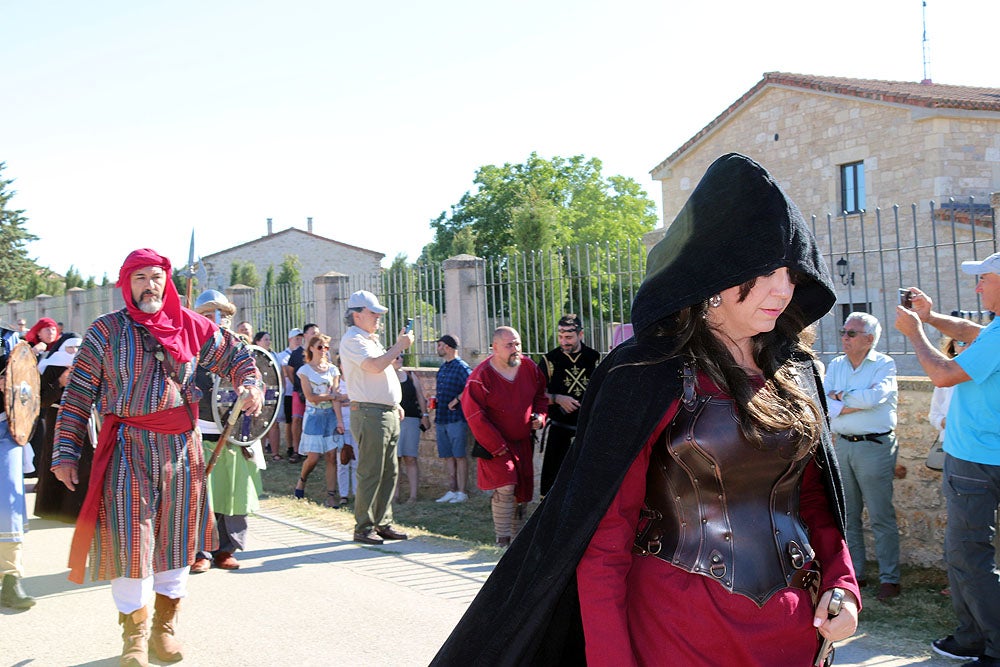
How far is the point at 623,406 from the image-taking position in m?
2.32

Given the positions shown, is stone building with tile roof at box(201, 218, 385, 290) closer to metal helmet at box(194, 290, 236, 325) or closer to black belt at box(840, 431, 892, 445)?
metal helmet at box(194, 290, 236, 325)

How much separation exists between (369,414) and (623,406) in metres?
5.87

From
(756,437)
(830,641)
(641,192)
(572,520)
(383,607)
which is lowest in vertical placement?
(383,607)

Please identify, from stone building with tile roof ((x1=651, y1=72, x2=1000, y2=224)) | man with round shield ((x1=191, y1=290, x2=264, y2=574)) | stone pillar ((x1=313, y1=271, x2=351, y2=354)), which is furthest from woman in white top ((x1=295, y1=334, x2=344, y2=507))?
stone building with tile roof ((x1=651, y1=72, x2=1000, y2=224))

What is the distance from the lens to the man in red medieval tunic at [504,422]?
7.96 meters

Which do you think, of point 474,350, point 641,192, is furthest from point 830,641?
point 641,192

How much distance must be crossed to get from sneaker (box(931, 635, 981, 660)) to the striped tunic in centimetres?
397

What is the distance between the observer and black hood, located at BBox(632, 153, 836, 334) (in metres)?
2.32

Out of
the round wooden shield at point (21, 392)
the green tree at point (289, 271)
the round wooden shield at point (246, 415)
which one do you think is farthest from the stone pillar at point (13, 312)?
the round wooden shield at point (21, 392)

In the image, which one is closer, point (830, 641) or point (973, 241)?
point (830, 641)

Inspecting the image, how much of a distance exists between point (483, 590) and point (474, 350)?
28.9 ft

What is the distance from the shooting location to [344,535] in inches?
331

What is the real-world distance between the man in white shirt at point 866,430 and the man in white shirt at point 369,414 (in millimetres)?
3577

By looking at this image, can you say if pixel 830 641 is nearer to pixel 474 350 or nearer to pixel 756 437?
pixel 756 437
